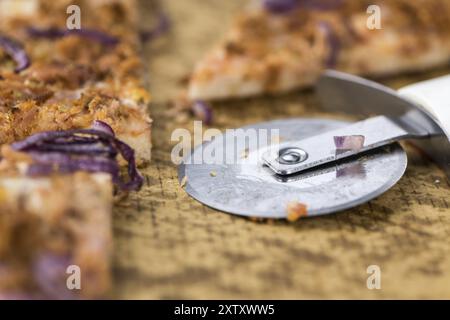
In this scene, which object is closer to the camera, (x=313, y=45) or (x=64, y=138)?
(x=64, y=138)

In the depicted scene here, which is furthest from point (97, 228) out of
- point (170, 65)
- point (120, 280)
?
point (170, 65)

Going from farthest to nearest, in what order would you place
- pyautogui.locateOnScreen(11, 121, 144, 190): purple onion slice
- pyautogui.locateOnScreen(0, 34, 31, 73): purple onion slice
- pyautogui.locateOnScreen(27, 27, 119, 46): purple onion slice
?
pyautogui.locateOnScreen(27, 27, 119, 46): purple onion slice, pyautogui.locateOnScreen(0, 34, 31, 73): purple onion slice, pyautogui.locateOnScreen(11, 121, 144, 190): purple onion slice

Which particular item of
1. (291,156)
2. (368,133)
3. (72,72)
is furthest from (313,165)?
(72,72)

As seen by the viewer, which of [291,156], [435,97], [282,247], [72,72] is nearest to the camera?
[282,247]

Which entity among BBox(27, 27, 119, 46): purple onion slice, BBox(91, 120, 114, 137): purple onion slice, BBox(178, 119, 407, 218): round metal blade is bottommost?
BBox(178, 119, 407, 218): round metal blade

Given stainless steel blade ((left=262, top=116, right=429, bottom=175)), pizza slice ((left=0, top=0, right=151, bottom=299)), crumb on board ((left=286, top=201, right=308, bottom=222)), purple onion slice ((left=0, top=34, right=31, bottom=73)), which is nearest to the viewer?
pizza slice ((left=0, top=0, right=151, bottom=299))

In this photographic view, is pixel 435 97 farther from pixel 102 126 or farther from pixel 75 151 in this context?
pixel 75 151

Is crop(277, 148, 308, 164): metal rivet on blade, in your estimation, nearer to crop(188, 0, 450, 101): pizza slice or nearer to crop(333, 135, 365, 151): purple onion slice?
crop(333, 135, 365, 151): purple onion slice

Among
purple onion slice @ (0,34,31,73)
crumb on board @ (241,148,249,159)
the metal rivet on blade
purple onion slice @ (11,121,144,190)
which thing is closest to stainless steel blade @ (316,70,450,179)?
the metal rivet on blade

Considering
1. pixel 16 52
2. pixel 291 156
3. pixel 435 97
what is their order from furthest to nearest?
pixel 16 52 < pixel 435 97 < pixel 291 156
